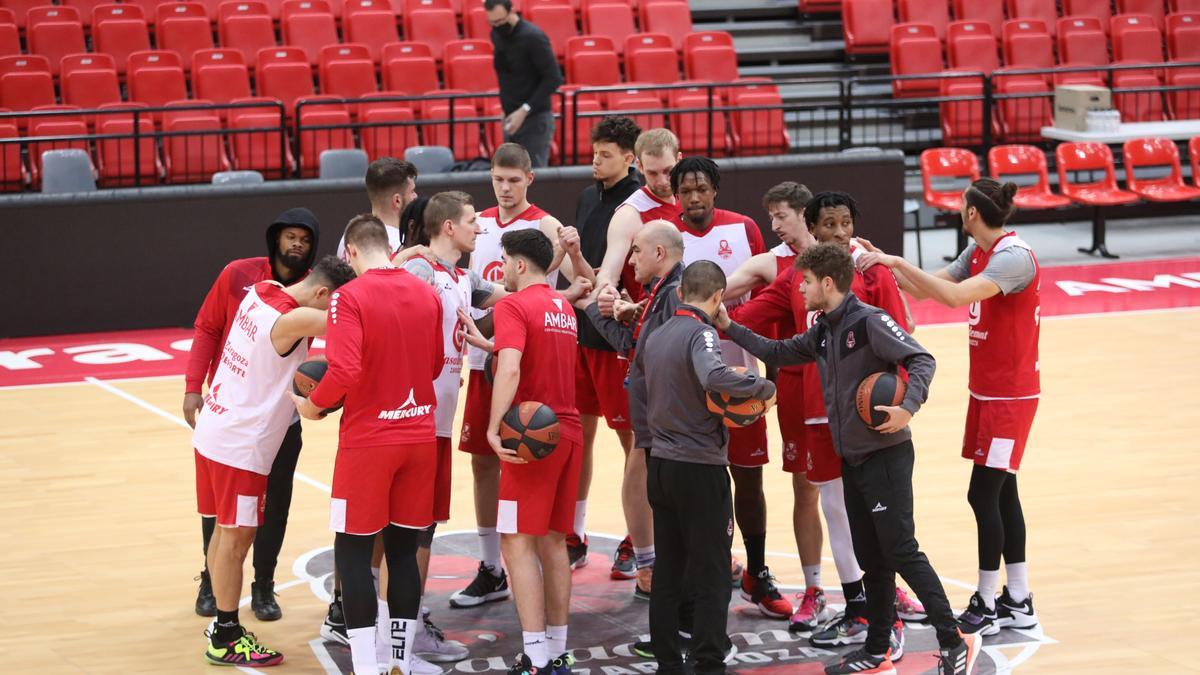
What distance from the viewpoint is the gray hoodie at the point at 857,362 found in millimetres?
5766

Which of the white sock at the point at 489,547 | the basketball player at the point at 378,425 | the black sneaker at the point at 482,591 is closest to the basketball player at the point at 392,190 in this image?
the basketball player at the point at 378,425

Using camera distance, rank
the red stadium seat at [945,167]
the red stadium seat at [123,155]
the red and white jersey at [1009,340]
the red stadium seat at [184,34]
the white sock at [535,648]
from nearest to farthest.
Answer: the white sock at [535,648] < the red and white jersey at [1009,340] < the red stadium seat at [123,155] < the red stadium seat at [945,167] < the red stadium seat at [184,34]

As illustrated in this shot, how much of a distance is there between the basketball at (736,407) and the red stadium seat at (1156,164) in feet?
40.5

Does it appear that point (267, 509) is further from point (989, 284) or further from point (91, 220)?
point (91, 220)

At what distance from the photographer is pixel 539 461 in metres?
5.97

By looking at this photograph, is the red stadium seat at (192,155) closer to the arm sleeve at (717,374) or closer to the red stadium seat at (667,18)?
the red stadium seat at (667,18)

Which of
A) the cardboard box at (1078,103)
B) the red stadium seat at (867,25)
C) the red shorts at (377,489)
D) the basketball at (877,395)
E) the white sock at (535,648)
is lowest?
the white sock at (535,648)

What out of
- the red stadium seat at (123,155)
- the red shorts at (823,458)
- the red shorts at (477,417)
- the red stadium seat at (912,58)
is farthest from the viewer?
the red stadium seat at (912,58)

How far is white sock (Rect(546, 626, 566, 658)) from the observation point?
602 centimetres

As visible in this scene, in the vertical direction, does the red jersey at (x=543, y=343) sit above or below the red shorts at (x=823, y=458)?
above

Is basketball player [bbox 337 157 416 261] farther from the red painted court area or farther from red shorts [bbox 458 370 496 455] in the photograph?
the red painted court area

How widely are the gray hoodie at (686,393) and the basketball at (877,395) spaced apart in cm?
36

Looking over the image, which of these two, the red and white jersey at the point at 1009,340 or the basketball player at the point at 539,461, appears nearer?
the basketball player at the point at 539,461

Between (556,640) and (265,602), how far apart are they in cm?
154
